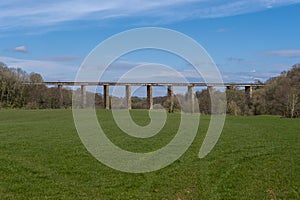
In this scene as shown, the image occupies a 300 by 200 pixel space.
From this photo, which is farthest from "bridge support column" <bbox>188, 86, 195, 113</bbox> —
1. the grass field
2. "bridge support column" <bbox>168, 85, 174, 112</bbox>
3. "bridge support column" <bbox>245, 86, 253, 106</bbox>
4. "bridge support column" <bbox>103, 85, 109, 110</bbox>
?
the grass field

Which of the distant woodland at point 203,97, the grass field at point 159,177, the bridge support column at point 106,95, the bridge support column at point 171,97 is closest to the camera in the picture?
the grass field at point 159,177

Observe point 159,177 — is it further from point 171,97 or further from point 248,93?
point 248,93

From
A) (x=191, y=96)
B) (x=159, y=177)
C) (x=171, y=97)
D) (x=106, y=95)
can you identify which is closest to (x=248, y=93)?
(x=191, y=96)

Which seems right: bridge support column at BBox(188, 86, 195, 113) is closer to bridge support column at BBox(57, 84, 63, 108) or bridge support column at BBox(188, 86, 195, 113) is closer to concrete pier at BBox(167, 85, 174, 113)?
concrete pier at BBox(167, 85, 174, 113)

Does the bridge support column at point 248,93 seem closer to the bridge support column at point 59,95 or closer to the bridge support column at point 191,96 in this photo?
the bridge support column at point 191,96

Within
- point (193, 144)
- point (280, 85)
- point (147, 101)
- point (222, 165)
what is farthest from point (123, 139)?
point (147, 101)

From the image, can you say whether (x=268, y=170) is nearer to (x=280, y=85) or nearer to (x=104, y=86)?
(x=280, y=85)

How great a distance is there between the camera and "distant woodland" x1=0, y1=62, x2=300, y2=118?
312 ft

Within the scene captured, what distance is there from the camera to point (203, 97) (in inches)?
4727

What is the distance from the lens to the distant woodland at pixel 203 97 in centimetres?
9497

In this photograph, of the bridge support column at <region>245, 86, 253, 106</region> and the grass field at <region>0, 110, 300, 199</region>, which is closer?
the grass field at <region>0, 110, 300, 199</region>

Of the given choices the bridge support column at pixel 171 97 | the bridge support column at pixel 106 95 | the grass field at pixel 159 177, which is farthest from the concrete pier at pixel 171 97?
the grass field at pixel 159 177

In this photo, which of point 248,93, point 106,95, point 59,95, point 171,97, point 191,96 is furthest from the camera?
point 59,95

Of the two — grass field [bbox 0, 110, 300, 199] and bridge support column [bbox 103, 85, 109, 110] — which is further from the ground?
bridge support column [bbox 103, 85, 109, 110]
